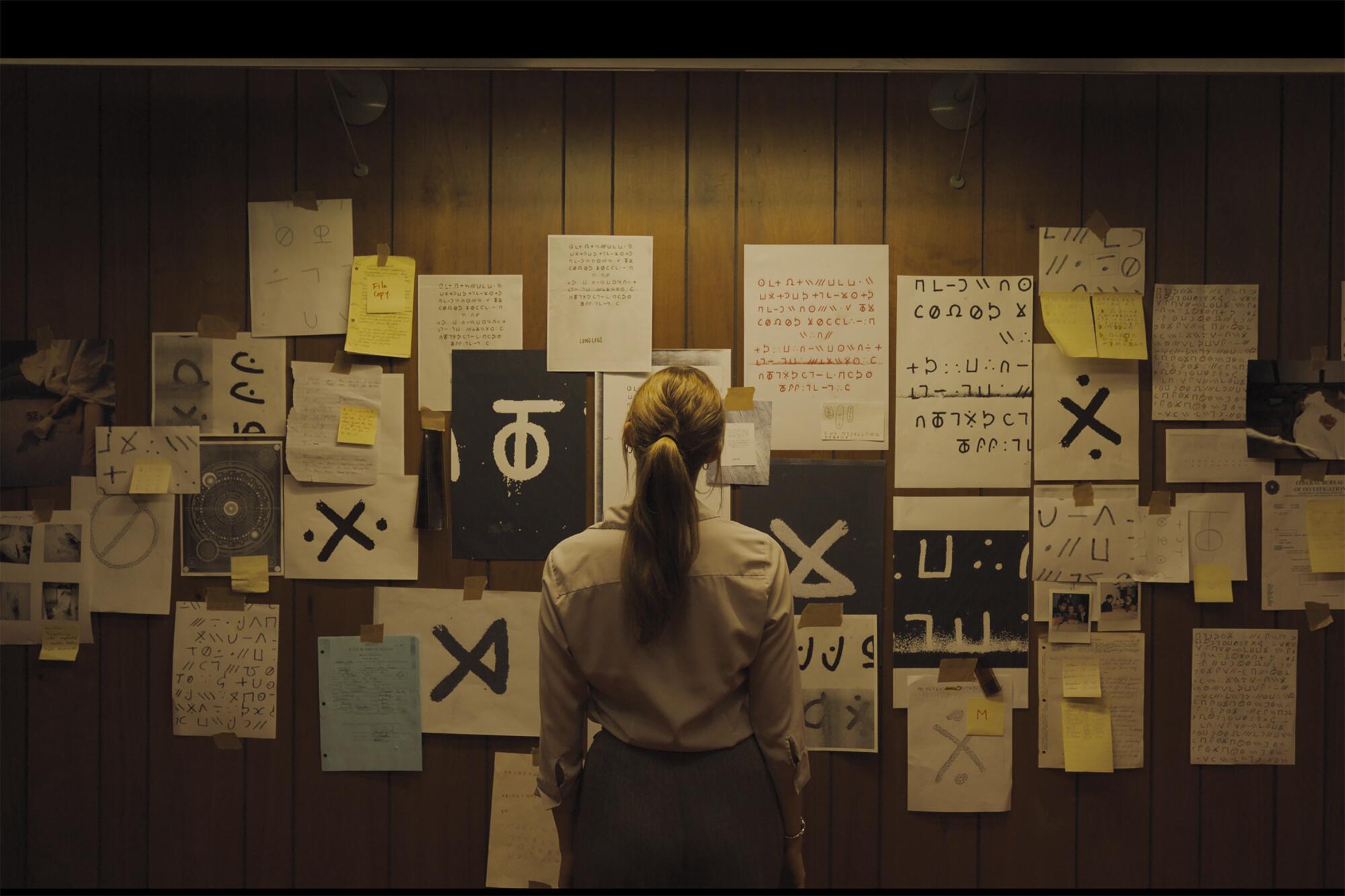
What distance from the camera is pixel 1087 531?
6.15ft

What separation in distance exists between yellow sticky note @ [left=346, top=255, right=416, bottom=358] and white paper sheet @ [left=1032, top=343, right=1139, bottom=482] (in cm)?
151

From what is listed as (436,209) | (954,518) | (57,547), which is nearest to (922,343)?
(954,518)

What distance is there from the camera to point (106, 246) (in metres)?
1.93

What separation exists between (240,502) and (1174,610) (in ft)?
7.38

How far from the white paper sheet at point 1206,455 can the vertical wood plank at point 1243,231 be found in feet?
0.72

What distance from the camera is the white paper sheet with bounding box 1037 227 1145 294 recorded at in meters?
1.87

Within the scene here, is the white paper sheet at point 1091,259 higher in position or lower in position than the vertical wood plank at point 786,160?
lower

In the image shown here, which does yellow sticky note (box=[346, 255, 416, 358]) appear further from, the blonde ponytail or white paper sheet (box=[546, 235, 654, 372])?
the blonde ponytail

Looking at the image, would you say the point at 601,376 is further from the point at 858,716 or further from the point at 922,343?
the point at 858,716

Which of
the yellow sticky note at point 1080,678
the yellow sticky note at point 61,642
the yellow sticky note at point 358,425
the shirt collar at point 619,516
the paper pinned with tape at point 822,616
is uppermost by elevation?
the yellow sticky note at point 358,425

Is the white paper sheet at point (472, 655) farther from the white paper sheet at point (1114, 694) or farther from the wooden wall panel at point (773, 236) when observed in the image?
the white paper sheet at point (1114, 694)

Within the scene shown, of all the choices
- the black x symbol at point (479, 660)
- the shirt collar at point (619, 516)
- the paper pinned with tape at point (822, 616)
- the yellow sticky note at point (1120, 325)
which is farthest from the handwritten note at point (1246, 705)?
the black x symbol at point (479, 660)

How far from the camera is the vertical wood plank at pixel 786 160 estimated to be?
1.87 m

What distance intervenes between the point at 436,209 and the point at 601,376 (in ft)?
1.85
